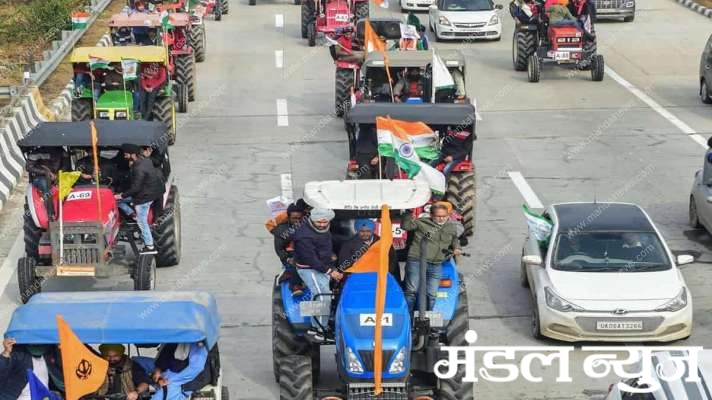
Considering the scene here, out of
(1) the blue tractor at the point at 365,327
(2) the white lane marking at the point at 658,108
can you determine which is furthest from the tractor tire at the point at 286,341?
(2) the white lane marking at the point at 658,108

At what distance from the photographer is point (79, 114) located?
2627 cm

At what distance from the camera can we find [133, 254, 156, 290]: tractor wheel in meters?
19.2

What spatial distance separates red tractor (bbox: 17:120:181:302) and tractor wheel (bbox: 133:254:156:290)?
1 centimetres

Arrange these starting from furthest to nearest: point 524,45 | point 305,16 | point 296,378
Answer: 1. point 305,16
2. point 524,45
3. point 296,378

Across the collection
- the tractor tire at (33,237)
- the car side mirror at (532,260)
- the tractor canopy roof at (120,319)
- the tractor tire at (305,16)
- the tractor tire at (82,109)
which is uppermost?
the tractor canopy roof at (120,319)

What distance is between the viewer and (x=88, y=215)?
62.8 feet

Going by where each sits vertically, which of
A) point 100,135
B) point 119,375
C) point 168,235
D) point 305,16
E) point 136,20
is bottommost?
point 305,16

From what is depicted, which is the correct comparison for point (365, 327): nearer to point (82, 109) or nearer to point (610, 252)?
point (610, 252)

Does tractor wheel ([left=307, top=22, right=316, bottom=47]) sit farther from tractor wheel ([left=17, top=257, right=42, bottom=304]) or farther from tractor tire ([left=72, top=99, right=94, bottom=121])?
tractor wheel ([left=17, top=257, right=42, bottom=304])

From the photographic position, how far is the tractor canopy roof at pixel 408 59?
2627 centimetres

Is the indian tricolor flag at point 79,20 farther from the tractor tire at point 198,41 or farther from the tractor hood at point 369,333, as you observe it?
the tractor hood at point 369,333

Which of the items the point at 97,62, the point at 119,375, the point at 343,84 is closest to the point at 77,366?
the point at 119,375

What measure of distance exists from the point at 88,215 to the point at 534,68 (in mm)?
16160

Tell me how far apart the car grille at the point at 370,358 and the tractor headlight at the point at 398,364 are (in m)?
0.06
